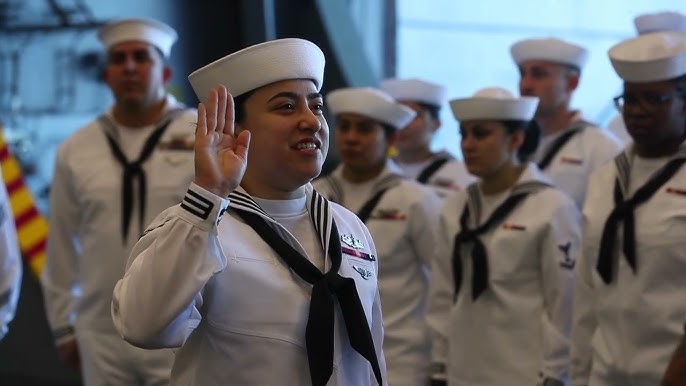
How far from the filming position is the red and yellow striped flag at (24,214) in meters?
6.62

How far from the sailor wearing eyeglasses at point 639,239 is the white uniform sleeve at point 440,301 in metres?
0.62

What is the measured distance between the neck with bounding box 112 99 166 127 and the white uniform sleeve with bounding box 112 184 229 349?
2315mm

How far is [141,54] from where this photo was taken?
184 inches

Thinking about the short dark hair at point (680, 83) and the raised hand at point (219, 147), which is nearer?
the raised hand at point (219, 147)

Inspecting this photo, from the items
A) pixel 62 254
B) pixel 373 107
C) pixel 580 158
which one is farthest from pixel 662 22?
pixel 62 254

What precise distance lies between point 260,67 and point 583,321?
5.72 ft

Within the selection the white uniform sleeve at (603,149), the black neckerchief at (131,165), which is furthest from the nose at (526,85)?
the black neckerchief at (131,165)

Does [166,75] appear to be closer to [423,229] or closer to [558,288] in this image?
[423,229]

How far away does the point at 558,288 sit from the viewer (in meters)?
4.08

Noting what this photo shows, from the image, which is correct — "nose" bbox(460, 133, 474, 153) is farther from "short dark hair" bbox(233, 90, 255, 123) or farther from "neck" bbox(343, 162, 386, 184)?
"short dark hair" bbox(233, 90, 255, 123)

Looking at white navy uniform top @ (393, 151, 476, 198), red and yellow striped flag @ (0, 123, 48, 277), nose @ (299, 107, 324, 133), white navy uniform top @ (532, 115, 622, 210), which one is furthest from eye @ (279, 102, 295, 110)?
red and yellow striped flag @ (0, 123, 48, 277)

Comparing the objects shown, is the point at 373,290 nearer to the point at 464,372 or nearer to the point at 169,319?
the point at 169,319

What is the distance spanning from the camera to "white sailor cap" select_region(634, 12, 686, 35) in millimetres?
5215

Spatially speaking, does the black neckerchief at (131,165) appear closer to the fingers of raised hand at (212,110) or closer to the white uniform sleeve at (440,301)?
the white uniform sleeve at (440,301)
